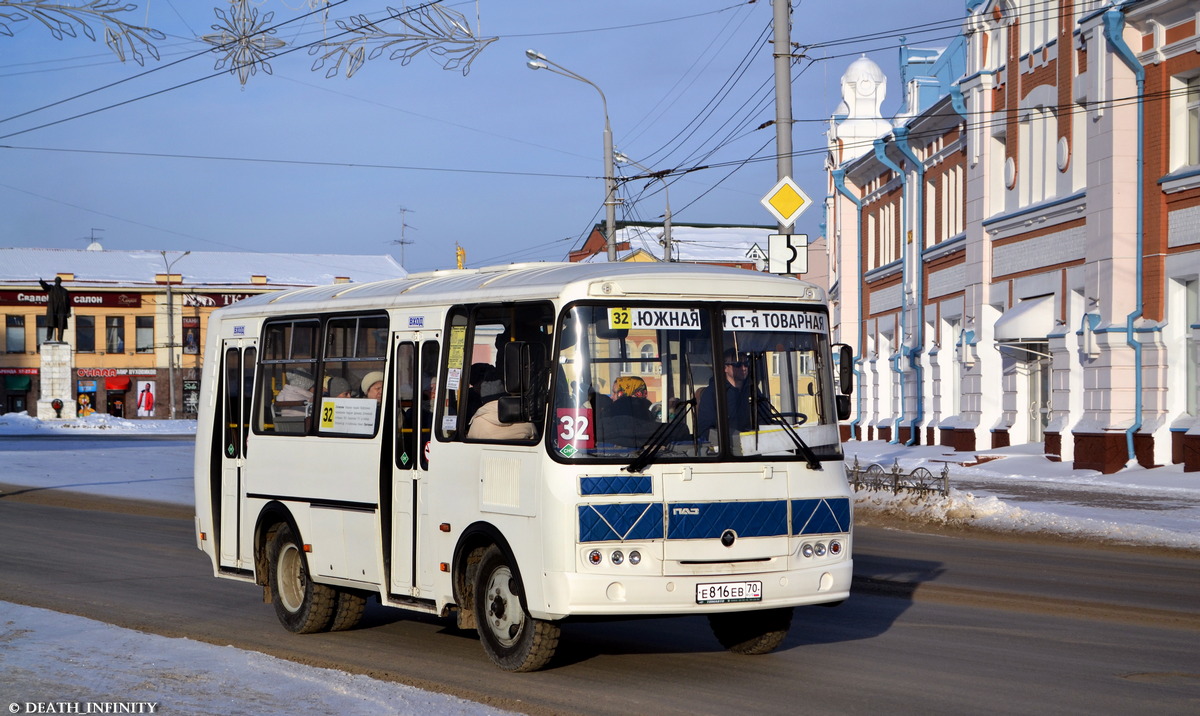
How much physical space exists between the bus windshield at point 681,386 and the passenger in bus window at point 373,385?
2.25 metres

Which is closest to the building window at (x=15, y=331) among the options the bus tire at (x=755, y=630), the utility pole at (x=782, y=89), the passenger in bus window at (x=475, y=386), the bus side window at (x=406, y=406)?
the utility pole at (x=782, y=89)

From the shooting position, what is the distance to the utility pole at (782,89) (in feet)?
62.7

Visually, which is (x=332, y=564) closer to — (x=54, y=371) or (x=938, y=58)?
(x=938, y=58)

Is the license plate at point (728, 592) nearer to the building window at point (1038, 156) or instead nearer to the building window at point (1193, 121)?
the building window at point (1193, 121)

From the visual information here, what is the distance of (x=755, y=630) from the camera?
32.3 feet

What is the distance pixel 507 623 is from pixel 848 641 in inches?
106

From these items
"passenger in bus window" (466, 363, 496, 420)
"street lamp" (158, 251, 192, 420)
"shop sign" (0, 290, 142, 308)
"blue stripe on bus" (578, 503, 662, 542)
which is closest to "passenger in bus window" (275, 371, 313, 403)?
"passenger in bus window" (466, 363, 496, 420)

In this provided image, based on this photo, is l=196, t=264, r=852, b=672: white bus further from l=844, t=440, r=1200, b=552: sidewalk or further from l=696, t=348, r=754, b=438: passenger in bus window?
l=844, t=440, r=1200, b=552: sidewalk

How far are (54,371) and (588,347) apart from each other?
70702 mm

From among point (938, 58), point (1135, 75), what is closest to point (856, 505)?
point (1135, 75)

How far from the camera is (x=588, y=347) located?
8.85 meters

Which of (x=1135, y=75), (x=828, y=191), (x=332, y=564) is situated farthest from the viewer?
(x=828, y=191)

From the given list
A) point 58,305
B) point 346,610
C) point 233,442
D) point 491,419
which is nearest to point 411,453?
point 491,419

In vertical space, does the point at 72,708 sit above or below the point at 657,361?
below
